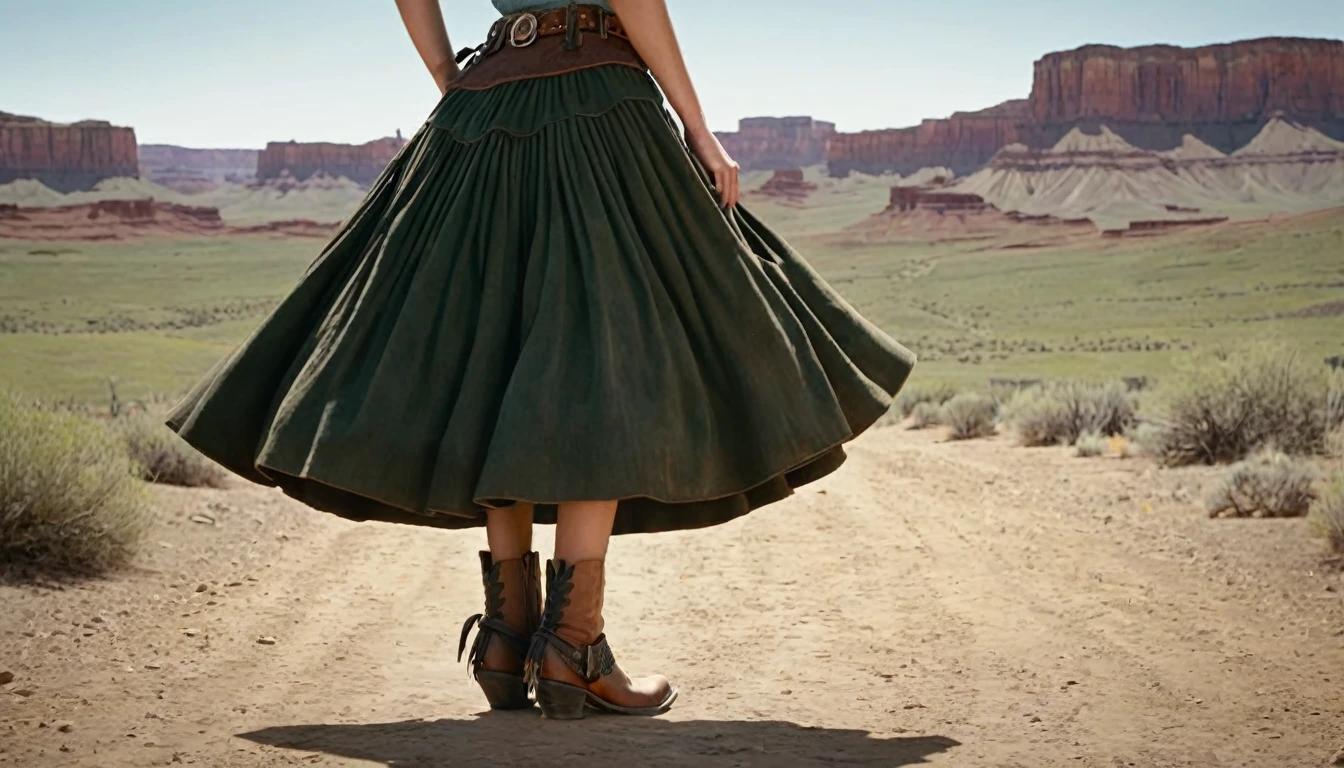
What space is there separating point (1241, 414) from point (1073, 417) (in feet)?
8.08

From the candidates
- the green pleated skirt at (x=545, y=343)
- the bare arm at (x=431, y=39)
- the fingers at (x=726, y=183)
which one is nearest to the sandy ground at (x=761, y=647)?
the green pleated skirt at (x=545, y=343)

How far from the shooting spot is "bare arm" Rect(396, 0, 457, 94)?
4.02m

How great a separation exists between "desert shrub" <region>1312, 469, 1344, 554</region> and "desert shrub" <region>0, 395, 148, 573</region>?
18.1 ft

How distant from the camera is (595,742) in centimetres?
326

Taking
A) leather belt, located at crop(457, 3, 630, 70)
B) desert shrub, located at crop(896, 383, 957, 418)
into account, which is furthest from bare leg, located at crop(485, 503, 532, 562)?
desert shrub, located at crop(896, 383, 957, 418)

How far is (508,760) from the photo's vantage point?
3102 mm

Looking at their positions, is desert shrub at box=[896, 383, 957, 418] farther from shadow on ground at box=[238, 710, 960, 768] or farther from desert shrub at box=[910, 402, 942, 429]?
shadow on ground at box=[238, 710, 960, 768]

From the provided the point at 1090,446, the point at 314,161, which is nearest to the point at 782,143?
the point at 314,161

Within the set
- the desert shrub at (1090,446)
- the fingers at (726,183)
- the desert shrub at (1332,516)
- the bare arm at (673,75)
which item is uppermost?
the bare arm at (673,75)

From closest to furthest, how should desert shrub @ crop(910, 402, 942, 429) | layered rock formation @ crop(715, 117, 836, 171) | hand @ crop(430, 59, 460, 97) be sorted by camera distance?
hand @ crop(430, 59, 460, 97), desert shrub @ crop(910, 402, 942, 429), layered rock formation @ crop(715, 117, 836, 171)

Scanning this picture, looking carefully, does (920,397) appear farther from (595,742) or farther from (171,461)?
(595,742)

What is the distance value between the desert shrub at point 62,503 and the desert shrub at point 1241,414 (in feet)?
25.3

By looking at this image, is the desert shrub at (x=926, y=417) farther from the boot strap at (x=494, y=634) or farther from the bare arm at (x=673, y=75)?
the boot strap at (x=494, y=634)

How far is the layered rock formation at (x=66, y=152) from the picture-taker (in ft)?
330
